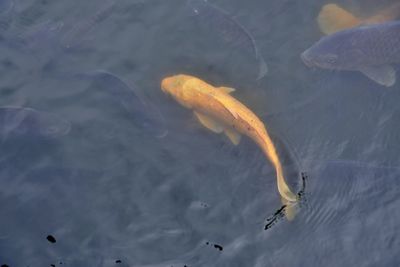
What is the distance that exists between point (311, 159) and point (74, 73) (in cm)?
246

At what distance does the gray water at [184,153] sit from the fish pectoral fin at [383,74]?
0.09 meters

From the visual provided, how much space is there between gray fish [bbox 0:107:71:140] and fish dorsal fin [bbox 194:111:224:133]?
1.23 metres

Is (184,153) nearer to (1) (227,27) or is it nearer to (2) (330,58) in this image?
(1) (227,27)

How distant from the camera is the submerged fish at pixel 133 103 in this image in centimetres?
500

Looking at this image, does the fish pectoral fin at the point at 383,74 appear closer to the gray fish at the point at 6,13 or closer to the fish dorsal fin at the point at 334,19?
the fish dorsal fin at the point at 334,19

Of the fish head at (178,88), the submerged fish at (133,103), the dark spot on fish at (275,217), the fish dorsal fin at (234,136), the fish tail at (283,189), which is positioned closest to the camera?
the fish tail at (283,189)

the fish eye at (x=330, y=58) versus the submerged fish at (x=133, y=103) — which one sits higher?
the fish eye at (x=330, y=58)

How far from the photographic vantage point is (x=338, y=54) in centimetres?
530

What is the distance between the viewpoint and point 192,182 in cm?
475

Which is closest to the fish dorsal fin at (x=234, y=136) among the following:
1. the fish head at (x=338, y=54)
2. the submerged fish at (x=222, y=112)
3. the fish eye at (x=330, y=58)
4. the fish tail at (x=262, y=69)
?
the submerged fish at (x=222, y=112)

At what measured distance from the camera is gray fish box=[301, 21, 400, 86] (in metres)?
5.18

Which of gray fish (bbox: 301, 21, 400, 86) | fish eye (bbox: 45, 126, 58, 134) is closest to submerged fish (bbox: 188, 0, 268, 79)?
gray fish (bbox: 301, 21, 400, 86)

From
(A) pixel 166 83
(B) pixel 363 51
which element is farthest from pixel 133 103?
(B) pixel 363 51

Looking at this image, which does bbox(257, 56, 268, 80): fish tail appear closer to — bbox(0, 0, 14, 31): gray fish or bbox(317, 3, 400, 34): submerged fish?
bbox(317, 3, 400, 34): submerged fish
